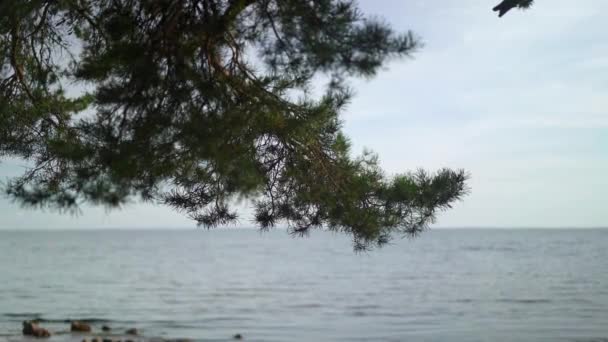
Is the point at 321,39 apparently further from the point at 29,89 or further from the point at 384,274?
the point at 384,274

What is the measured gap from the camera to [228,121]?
437cm

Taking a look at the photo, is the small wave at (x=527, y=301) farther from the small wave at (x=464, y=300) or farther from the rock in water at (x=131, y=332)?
the rock in water at (x=131, y=332)

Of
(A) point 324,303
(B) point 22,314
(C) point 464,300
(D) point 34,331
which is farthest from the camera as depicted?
(C) point 464,300

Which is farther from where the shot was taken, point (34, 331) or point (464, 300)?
point (464, 300)

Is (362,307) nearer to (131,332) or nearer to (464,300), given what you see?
(464,300)

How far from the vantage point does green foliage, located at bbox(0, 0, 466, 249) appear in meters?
4.30

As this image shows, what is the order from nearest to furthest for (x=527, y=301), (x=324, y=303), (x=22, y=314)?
(x=22, y=314) < (x=324, y=303) < (x=527, y=301)

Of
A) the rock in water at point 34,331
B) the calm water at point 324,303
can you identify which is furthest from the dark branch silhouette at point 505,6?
the rock in water at point 34,331

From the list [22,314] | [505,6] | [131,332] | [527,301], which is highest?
[505,6]

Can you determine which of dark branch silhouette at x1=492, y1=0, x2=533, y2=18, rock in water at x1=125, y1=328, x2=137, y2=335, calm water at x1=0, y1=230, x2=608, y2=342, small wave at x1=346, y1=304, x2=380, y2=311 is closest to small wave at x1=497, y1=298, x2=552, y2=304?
calm water at x1=0, y1=230, x2=608, y2=342

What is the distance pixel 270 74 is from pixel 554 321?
12399 millimetres

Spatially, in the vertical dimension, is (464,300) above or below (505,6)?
below

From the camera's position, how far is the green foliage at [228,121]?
14.1 feet

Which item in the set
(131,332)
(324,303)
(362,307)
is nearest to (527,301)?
(362,307)
